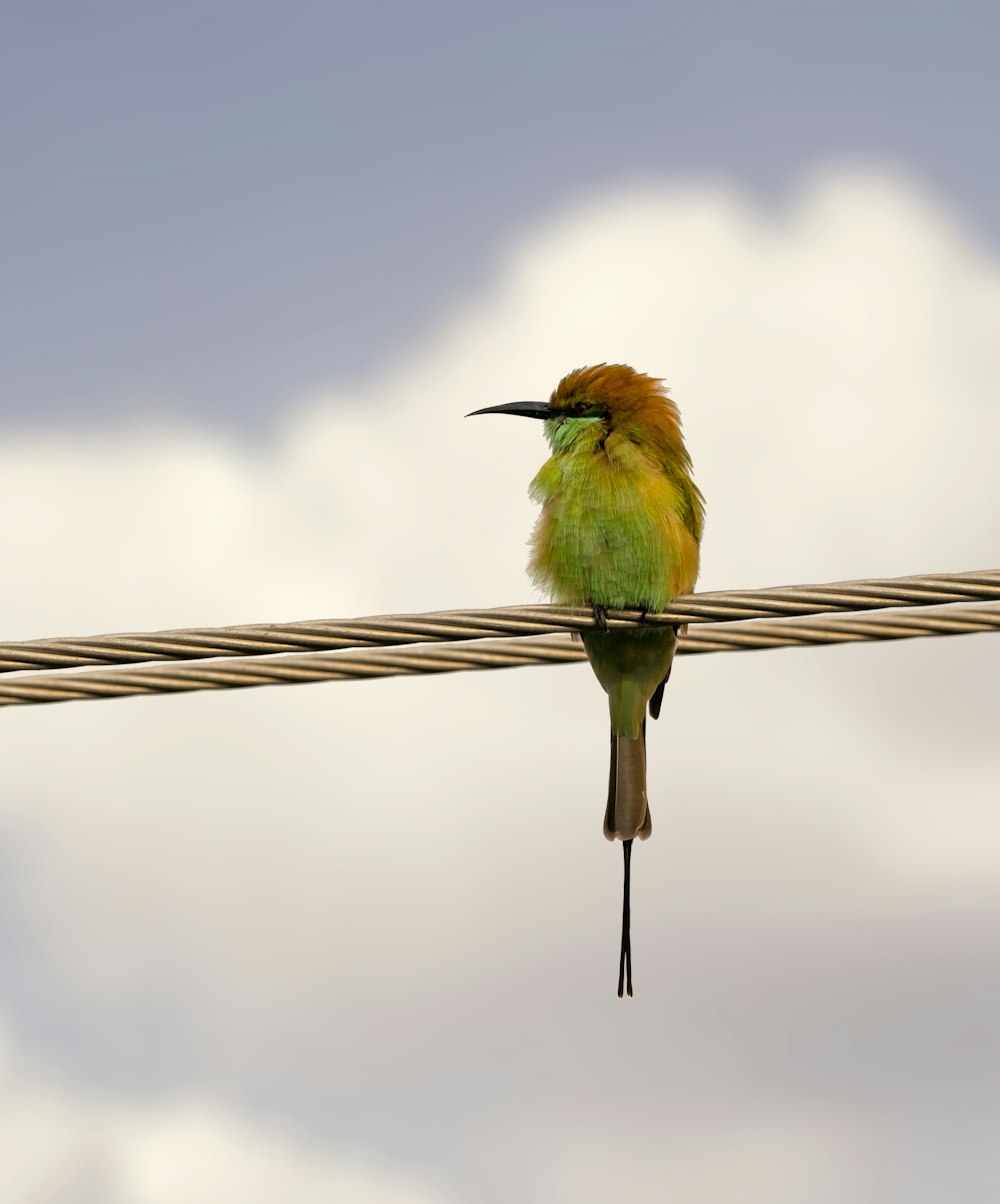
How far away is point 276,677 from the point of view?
256cm

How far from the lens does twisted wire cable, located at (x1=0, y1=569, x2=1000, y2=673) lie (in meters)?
2.53

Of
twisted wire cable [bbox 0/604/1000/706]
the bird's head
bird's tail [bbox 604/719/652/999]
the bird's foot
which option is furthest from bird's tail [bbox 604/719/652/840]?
twisted wire cable [bbox 0/604/1000/706]

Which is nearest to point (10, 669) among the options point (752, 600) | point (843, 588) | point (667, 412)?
point (752, 600)

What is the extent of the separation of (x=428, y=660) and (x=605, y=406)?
146cm

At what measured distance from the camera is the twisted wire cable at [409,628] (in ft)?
8.29

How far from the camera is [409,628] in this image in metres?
2.55

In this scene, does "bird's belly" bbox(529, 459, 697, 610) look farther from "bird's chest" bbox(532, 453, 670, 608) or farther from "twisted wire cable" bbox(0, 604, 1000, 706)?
"twisted wire cable" bbox(0, 604, 1000, 706)

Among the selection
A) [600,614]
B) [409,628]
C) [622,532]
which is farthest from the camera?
[622,532]

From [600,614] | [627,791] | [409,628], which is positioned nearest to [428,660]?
[409,628]

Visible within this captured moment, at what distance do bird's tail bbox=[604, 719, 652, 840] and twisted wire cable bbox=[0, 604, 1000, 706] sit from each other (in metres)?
1.13

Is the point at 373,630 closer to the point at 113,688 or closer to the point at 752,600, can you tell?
the point at 113,688

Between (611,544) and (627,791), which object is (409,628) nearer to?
(611,544)

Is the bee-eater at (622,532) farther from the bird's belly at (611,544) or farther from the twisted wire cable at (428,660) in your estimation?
the twisted wire cable at (428,660)

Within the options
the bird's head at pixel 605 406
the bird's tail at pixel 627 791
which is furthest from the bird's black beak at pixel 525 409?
the bird's tail at pixel 627 791
